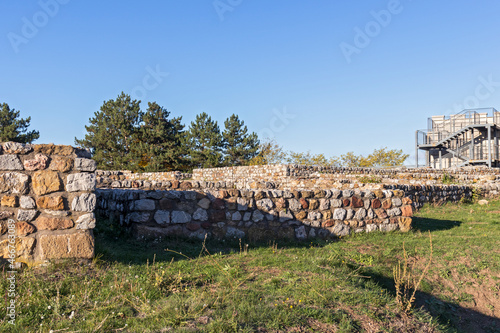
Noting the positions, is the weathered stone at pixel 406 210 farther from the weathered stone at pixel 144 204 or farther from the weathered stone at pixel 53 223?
the weathered stone at pixel 53 223

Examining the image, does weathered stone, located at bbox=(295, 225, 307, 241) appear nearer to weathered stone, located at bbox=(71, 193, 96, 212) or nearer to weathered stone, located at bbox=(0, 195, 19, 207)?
weathered stone, located at bbox=(71, 193, 96, 212)

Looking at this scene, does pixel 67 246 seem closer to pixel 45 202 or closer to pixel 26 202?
pixel 45 202

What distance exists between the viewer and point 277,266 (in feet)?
16.4

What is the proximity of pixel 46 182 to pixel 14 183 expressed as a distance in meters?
0.33

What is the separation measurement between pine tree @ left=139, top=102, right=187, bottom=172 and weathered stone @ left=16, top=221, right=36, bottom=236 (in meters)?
28.2

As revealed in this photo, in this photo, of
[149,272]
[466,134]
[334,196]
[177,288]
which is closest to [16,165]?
[149,272]

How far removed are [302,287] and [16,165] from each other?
3646 millimetres

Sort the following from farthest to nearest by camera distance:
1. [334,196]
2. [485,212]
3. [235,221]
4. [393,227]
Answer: [485,212]
[393,227]
[334,196]
[235,221]

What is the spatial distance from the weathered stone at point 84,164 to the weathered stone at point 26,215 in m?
0.71

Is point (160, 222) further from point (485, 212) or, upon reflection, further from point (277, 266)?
point (485, 212)

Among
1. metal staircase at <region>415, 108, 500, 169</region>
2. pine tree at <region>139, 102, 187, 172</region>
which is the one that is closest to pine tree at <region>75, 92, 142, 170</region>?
pine tree at <region>139, 102, 187, 172</region>

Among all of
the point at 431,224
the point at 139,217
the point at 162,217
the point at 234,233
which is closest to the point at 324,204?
the point at 234,233

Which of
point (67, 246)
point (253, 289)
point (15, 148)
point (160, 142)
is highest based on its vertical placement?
point (160, 142)

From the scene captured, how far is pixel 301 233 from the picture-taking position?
7145 millimetres
